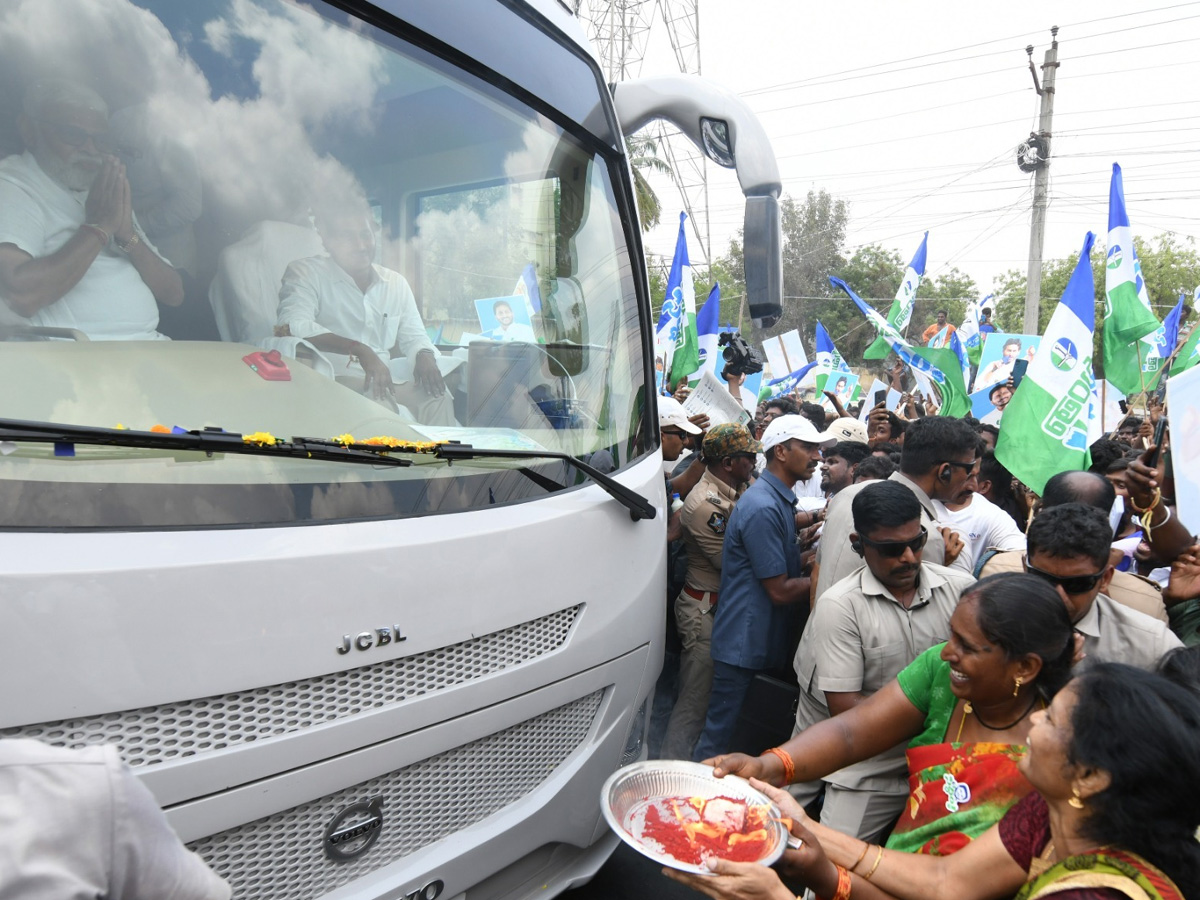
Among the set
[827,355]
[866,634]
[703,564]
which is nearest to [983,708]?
[866,634]

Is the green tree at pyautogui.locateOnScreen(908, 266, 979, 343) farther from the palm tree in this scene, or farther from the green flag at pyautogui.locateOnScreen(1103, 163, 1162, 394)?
the green flag at pyautogui.locateOnScreen(1103, 163, 1162, 394)

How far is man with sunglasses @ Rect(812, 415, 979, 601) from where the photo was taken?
11.3 feet

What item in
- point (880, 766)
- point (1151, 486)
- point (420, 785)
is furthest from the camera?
point (1151, 486)

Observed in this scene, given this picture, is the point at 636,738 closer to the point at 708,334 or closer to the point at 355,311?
the point at 355,311

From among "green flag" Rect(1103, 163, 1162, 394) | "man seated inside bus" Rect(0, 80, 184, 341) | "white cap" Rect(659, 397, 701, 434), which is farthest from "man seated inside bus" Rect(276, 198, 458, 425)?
"green flag" Rect(1103, 163, 1162, 394)

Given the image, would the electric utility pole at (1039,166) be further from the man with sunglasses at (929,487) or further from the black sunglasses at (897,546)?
the black sunglasses at (897,546)

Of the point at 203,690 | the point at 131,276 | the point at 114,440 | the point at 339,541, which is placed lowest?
the point at 203,690

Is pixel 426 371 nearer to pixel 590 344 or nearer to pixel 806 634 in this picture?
pixel 590 344

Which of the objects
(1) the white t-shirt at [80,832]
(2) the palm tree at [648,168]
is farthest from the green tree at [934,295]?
(1) the white t-shirt at [80,832]

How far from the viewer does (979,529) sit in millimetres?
3871

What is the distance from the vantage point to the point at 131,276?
187cm

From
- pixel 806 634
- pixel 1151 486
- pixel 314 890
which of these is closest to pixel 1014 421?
pixel 1151 486

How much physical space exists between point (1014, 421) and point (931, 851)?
2.98m

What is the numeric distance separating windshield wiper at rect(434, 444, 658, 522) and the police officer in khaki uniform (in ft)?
5.26
